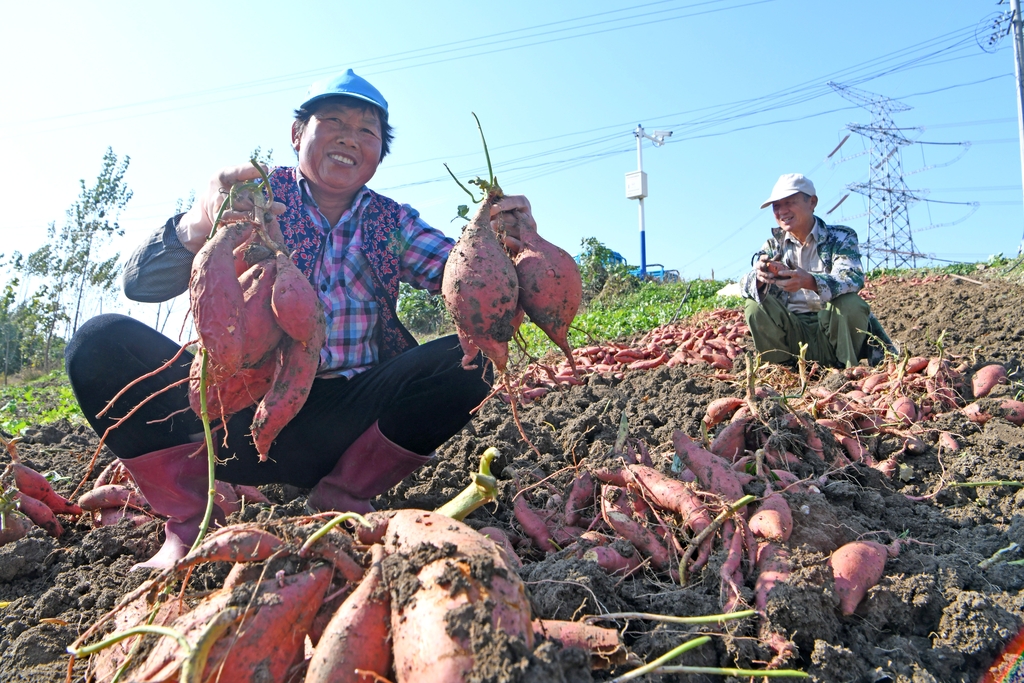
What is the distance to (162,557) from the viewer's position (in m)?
1.93

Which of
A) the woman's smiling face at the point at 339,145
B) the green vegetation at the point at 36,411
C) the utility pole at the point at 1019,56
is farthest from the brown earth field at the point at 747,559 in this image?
the utility pole at the point at 1019,56

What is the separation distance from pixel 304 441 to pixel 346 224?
0.83 m

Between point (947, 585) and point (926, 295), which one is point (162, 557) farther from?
point (926, 295)

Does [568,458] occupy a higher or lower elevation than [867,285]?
lower

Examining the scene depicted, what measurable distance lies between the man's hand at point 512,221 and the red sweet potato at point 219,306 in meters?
0.82

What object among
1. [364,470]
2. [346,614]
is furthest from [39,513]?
[346,614]

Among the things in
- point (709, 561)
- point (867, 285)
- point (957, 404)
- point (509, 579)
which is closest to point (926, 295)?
point (867, 285)

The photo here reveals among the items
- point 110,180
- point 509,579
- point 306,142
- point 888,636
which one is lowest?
point 888,636

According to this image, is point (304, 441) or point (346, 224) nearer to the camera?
point (304, 441)

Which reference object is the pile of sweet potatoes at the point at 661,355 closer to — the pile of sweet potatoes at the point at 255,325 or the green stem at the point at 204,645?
the pile of sweet potatoes at the point at 255,325

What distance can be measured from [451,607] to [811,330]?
4.22 m

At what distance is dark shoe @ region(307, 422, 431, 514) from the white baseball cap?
3.47 metres

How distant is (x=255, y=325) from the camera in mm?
1511

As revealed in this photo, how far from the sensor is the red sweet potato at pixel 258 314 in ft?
4.96
